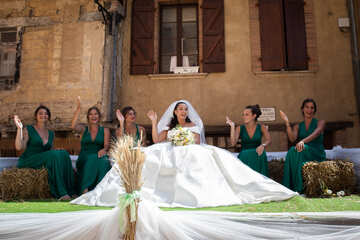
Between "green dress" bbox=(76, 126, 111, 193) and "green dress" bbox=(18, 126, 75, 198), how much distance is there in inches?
8.9

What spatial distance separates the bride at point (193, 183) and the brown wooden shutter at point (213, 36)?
471cm

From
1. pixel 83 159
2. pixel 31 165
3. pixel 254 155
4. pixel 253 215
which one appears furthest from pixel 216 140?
pixel 253 215

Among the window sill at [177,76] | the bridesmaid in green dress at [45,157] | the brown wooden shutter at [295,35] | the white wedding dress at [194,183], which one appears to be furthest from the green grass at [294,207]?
the brown wooden shutter at [295,35]

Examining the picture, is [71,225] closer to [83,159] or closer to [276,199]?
[276,199]

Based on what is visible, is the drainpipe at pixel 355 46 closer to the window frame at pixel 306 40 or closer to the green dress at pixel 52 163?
the window frame at pixel 306 40

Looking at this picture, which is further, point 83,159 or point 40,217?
point 83,159

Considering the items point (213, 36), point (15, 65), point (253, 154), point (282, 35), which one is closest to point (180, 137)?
point (253, 154)

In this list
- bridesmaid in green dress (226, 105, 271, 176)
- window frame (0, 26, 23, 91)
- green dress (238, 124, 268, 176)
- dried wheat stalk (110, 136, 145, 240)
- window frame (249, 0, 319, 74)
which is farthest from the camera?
window frame (0, 26, 23, 91)

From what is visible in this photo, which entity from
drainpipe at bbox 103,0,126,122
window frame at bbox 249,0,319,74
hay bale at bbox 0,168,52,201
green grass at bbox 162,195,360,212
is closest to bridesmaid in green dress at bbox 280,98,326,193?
green grass at bbox 162,195,360,212

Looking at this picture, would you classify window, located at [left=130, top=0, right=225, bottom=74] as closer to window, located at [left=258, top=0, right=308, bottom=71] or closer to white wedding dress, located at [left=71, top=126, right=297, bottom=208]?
window, located at [left=258, top=0, right=308, bottom=71]

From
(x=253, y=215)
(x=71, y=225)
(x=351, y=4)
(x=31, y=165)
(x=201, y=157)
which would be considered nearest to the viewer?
(x=71, y=225)

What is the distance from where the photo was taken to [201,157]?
4.15 metres

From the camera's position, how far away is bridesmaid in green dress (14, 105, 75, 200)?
5066 millimetres

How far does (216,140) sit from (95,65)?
3.96 meters
